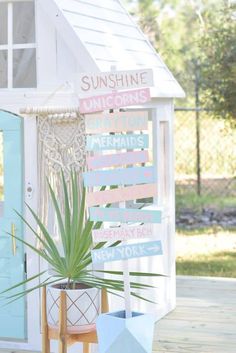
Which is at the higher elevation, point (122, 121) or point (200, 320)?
point (122, 121)

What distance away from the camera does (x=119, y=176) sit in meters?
5.14

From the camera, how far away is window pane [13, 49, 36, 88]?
6482 mm

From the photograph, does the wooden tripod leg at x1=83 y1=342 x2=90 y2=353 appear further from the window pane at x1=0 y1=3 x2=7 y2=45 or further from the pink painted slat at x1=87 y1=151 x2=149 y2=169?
the window pane at x1=0 y1=3 x2=7 y2=45

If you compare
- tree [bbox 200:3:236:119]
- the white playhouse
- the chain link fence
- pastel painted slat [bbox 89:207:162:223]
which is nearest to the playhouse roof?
the white playhouse

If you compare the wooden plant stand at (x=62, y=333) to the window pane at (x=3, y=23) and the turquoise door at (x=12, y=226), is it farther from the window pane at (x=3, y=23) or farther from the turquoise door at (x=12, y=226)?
the window pane at (x=3, y=23)

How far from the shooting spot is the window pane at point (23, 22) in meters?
6.48

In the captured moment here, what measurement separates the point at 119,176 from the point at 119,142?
0.20 meters

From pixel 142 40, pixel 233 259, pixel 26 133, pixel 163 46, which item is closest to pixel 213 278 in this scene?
pixel 233 259

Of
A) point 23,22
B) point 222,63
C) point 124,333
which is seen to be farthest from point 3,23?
point 222,63

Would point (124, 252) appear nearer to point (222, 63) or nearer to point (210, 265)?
point (210, 265)

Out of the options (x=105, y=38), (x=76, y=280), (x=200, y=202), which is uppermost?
(x=105, y=38)

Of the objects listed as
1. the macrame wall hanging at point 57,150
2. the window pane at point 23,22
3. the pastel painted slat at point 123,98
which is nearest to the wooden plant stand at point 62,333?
the macrame wall hanging at point 57,150

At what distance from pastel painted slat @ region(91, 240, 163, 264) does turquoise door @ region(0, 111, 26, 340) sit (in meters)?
1.52

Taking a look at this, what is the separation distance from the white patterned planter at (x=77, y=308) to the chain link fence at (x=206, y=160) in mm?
8728
